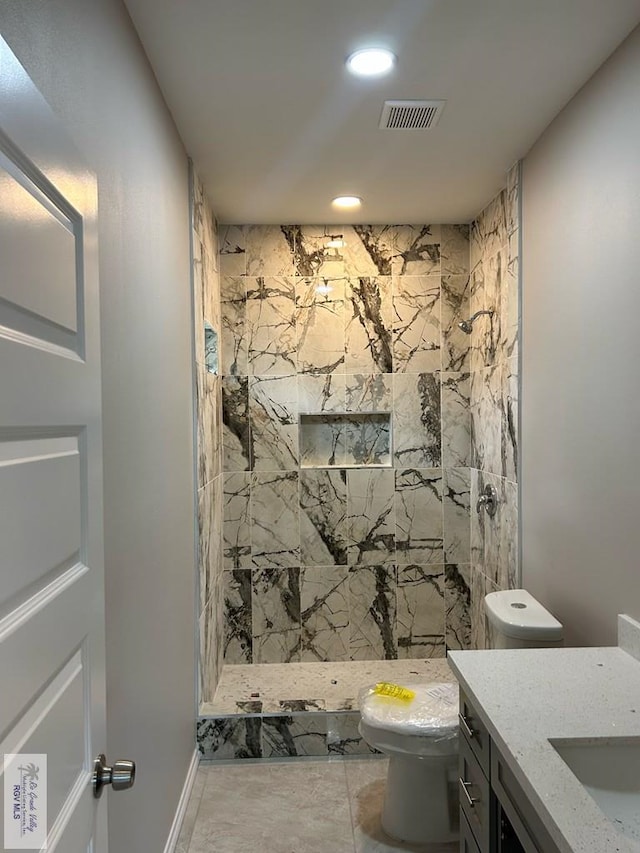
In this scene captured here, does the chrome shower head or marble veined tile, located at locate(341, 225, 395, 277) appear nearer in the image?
the chrome shower head

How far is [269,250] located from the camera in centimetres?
→ 371

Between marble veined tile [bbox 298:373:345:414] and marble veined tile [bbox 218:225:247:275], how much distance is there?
2.40 ft

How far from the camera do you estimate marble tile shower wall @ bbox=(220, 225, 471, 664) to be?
3.71 metres

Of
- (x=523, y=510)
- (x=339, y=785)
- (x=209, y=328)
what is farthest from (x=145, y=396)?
(x=339, y=785)

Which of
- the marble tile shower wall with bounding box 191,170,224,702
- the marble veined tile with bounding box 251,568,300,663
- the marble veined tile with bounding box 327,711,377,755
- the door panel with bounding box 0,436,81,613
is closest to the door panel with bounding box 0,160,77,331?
the door panel with bounding box 0,436,81,613

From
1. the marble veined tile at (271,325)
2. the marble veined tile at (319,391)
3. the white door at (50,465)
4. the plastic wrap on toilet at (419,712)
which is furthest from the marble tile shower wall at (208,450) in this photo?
the white door at (50,465)

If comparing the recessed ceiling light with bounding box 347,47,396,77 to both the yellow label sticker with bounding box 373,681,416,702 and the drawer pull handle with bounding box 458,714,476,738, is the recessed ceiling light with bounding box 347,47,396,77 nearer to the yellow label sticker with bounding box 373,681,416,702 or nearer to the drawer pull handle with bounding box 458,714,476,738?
the drawer pull handle with bounding box 458,714,476,738

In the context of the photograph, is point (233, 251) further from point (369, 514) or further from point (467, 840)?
point (467, 840)

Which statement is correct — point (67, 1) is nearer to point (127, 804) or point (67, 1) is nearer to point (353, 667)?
point (127, 804)

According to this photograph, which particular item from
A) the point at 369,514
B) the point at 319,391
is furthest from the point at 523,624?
the point at 319,391

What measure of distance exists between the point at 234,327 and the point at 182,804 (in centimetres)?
239

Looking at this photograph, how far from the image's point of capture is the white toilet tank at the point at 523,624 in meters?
2.23

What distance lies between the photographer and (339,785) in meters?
2.77

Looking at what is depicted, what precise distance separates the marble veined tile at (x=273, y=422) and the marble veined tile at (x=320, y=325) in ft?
0.56
